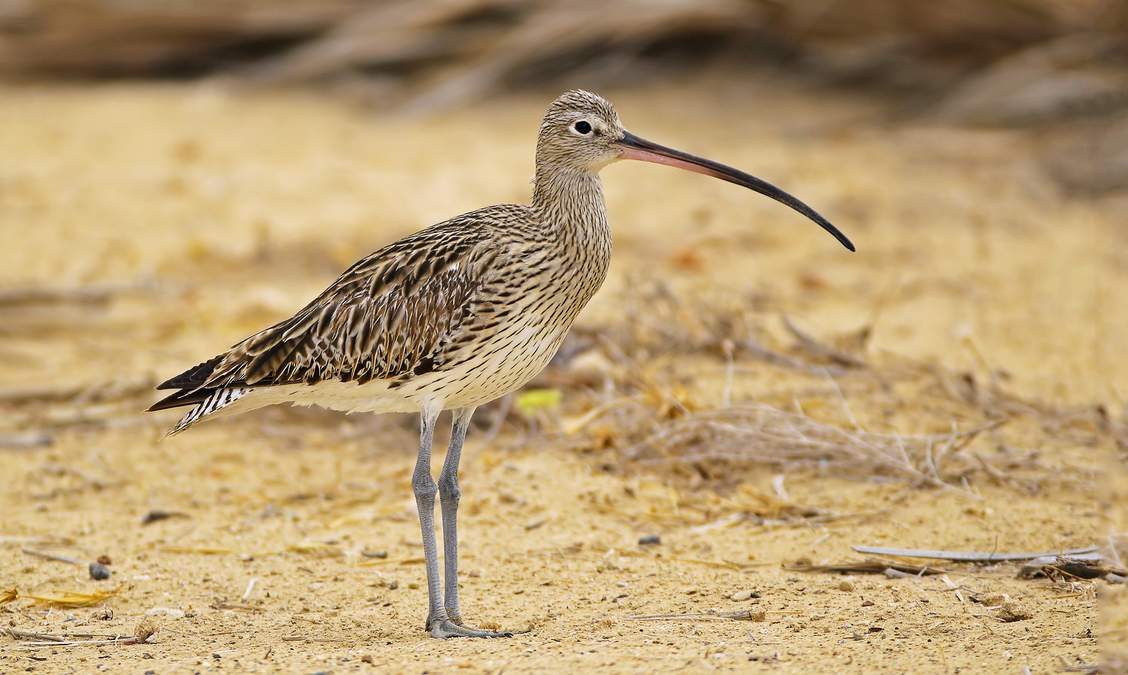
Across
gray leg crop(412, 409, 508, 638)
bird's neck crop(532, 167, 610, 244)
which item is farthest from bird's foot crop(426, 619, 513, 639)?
bird's neck crop(532, 167, 610, 244)

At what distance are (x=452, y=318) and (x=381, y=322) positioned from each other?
336 millimetres

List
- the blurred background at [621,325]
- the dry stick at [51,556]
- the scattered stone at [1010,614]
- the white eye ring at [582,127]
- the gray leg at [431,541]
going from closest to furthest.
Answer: the scattered stone at [1010,614], the gray leg at [431,541], the blurred background at [621,325], the white eye ring at [582,127], the dry stick at [51,556]

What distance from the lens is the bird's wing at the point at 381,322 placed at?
213 inches

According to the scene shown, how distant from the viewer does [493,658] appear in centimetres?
466

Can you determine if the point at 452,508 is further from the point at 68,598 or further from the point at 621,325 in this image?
the point at 621,325

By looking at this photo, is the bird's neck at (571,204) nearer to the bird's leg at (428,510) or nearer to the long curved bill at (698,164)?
the long curved bill at (698,164)

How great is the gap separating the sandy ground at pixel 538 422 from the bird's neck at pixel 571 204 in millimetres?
1467

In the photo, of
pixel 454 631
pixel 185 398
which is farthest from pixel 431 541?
pixel 185 398

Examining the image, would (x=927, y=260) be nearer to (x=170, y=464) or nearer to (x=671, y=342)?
(x=671, y=342)

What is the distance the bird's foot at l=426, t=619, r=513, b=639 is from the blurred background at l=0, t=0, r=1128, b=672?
0.32 feet

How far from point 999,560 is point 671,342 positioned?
9.04ft

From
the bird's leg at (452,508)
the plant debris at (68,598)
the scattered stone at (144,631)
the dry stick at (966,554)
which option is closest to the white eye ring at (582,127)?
the bird's leg at (452,508)

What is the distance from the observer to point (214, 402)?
18.4 feet

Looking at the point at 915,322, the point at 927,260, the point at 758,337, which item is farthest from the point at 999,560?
the point at 927,260
